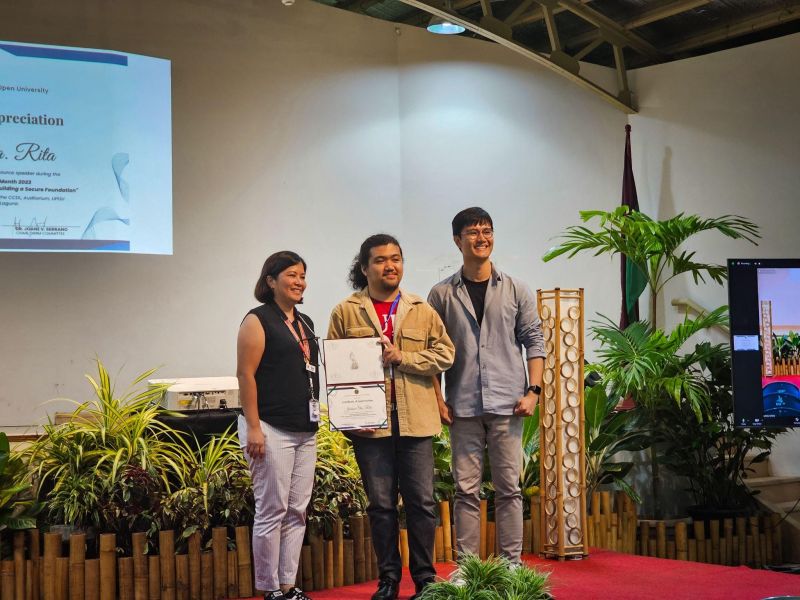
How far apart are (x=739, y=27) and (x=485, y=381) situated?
506cm

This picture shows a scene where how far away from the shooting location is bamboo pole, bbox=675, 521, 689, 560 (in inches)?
216

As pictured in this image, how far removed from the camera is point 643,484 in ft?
20.4

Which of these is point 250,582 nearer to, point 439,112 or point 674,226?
point 674,226

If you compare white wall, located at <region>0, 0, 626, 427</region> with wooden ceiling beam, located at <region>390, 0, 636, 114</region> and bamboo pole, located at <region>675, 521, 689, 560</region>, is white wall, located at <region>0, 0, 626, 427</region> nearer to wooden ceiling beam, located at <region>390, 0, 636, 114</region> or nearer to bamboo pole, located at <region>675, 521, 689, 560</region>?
wooden ceiling beam, located at <region>390, 0, 636, 114</region>

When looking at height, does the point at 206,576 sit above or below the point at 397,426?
below

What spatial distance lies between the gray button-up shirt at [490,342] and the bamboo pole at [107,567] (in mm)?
1501

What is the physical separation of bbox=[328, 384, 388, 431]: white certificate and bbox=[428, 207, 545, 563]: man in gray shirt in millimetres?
335

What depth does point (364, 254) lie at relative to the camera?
3682 millimetres

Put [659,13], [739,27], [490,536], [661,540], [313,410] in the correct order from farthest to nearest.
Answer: [739,27], [659,13], [661,540], [490,536], [313,410]

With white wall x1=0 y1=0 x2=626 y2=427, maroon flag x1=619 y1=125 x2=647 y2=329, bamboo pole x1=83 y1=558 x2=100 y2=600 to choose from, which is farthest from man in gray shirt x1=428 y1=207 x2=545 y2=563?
white wall x1=0 y1=0 x2=626 y2=427

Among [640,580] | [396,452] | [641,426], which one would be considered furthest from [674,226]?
[396,452]

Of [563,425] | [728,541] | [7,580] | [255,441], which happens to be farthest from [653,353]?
[7,580]

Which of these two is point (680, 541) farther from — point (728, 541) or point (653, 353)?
point (653, 353)

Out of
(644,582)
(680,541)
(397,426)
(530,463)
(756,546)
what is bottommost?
(756,546)
